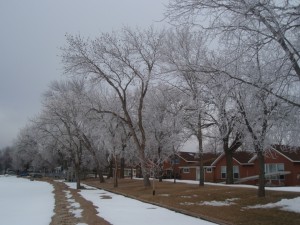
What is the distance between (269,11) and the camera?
38.3 feet

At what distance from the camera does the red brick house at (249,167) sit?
44.5m

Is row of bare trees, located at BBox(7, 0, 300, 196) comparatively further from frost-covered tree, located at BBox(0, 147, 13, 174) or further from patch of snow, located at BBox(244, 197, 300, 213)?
frost-covered tree, located at BBox(0, 147, 13, 174)

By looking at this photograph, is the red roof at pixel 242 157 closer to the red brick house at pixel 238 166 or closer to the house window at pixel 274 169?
the red brick house at pixel 238 166

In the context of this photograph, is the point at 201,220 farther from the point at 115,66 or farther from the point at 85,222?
the point at 115,66

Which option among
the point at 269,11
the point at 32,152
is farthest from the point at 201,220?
the point at 32,152

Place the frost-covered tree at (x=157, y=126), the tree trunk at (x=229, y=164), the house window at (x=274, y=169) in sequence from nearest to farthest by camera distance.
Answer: the tree trunk at (x=229, y=164) → the frost-covered tree at (x=157, y=126) → the house window at (x=274, y=169)

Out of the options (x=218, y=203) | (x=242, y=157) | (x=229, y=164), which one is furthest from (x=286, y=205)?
(x=242, y=157)

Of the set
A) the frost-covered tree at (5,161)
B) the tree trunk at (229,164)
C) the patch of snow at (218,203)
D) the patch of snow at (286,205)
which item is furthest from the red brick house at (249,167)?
the frost-covered tree at (5,161)

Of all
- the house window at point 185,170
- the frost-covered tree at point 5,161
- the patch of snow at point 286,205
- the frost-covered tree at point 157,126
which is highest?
the frost-covered tree at point 5,161

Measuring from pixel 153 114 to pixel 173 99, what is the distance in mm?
9141

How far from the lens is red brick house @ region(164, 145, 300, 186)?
44.5m

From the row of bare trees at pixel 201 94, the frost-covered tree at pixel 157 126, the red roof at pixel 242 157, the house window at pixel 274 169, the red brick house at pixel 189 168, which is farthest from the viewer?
the red brick house at pixel 189 168

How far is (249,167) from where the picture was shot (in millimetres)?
51688

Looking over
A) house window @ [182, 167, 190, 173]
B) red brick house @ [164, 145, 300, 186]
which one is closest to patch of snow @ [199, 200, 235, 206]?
red brick house @ [164, 145, 300, 186]
